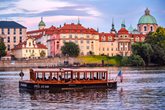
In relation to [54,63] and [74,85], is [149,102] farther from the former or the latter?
[54,63]

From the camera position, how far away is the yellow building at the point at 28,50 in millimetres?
190375

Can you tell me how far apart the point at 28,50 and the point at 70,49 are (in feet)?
53.7

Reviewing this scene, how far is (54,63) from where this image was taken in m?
170

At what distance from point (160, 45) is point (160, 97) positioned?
120 metres

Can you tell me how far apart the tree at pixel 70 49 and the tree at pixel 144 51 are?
2826 centimetres

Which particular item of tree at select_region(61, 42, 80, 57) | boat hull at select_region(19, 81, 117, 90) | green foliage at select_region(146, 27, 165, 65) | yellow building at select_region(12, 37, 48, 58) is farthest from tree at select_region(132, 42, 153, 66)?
boat hull at select_region(19, 81, 117, 90)

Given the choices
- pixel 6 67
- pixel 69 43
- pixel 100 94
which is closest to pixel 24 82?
pixel 100 94

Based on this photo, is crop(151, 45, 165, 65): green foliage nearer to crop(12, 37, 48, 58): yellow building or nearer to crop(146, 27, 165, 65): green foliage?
crop(146, 27, 165, 65): green foliage

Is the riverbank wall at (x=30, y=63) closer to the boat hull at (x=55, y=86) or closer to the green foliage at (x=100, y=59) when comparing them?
the green foliage at (x=100, y=59)

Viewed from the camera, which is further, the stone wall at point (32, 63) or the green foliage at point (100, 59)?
the green foliage at point (100, 59)

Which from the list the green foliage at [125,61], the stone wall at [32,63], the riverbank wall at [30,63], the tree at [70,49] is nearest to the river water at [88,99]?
the green foliage at [125,61]

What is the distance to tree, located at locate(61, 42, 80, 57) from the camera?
18414cm

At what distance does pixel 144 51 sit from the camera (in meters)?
159

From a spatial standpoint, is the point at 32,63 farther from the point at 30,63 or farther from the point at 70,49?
the point at 70,49
